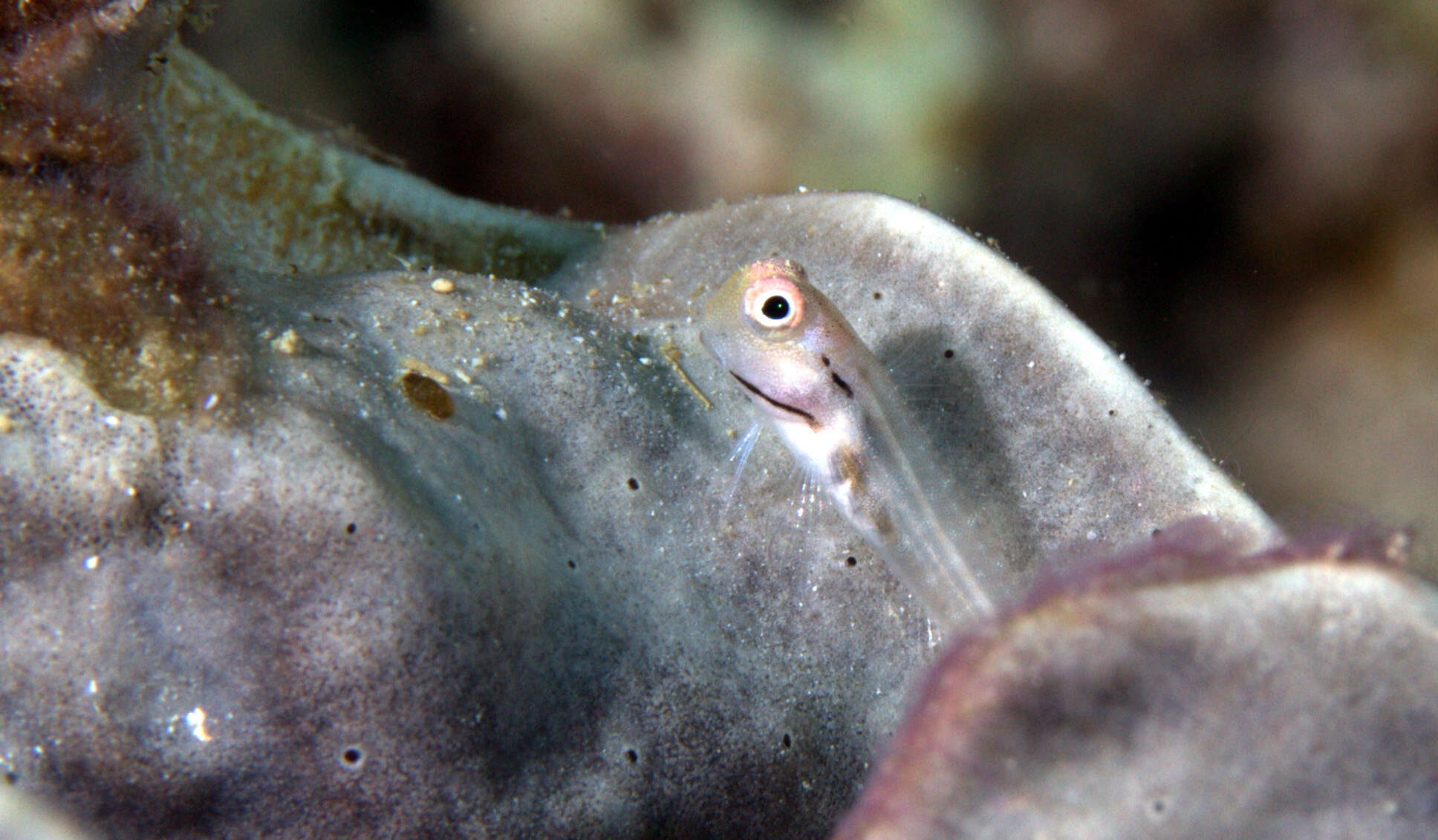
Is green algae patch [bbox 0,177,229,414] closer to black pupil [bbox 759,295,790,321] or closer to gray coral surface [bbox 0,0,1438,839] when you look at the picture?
gray coral surface [bbox 0,0,1438,839]

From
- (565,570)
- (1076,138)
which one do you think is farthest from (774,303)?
(1076,138)

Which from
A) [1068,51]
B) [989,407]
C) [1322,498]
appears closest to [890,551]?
[989,407]

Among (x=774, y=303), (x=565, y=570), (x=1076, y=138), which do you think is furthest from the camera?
(x=1076, y=138)

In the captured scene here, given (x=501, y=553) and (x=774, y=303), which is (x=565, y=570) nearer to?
(x=501, y=553)

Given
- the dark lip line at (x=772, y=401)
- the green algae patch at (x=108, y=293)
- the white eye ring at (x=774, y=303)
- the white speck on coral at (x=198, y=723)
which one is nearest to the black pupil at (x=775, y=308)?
the white eye ring at (x=774, y=303)

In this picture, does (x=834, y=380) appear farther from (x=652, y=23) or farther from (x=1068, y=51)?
(x=652, y=23)

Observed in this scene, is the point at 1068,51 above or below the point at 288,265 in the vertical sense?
above
